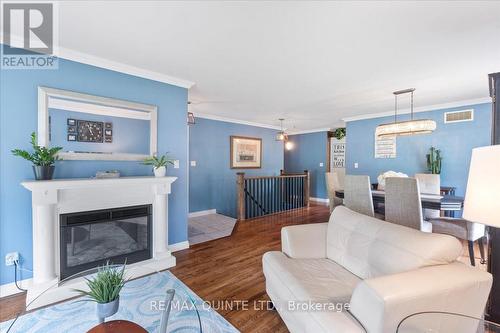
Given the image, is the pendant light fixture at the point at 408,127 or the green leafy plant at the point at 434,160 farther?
the green leafy plant at the point at 434,160

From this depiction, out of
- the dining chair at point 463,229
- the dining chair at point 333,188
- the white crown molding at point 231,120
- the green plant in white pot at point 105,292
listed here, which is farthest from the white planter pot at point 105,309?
the white crown molding at point 231,120

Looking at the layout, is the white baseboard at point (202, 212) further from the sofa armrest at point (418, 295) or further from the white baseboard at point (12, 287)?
the sofa armrest at point (418, 295)

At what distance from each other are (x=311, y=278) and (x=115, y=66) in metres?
3.00

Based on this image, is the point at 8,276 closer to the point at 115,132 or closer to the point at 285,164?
the point at 115,132

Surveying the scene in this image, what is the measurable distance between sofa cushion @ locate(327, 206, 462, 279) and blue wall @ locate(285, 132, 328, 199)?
→ 5.22 metres

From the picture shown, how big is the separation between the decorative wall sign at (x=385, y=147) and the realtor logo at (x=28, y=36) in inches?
218

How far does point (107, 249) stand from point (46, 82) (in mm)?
1864

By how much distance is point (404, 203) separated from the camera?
8.57ft

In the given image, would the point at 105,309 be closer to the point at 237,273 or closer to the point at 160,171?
the point at 237,273

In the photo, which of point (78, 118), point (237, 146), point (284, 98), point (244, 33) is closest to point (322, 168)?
point (237, 146)

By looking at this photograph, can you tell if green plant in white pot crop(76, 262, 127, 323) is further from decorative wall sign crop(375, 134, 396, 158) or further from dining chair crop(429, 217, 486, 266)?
decorative wall sign crop(375, 134, 396, 158)

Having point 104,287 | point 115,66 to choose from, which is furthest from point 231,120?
point 104,287

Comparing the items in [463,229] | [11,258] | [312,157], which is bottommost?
[11,258]

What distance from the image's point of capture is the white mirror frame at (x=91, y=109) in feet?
7.38
